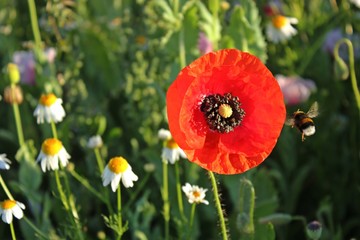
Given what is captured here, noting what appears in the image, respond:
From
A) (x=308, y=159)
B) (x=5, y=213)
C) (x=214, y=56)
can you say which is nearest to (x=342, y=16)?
(x=308, y=159)

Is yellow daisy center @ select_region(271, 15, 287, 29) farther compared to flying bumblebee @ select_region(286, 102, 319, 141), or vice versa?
yellow daisy center @ select_region(271, 15, 287, 29)

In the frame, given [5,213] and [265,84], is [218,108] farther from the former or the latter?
[5,213]

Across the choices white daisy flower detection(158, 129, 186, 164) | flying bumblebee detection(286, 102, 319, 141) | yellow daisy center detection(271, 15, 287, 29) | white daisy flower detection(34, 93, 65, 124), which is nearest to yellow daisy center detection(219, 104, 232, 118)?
flying bumblebee detection(286, 102, 319, 141)

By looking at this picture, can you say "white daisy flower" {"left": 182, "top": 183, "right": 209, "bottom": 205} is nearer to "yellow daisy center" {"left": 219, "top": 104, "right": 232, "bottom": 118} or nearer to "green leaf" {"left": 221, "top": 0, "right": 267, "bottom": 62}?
"yellow daisy center" {"left": 219, "top": 104, "right": 232, "bottom": 118}

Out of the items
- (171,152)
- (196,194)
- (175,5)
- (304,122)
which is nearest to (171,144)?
(171,152)

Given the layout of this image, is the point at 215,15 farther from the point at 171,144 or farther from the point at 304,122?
the point at 304,122

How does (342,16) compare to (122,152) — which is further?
(342,16)
